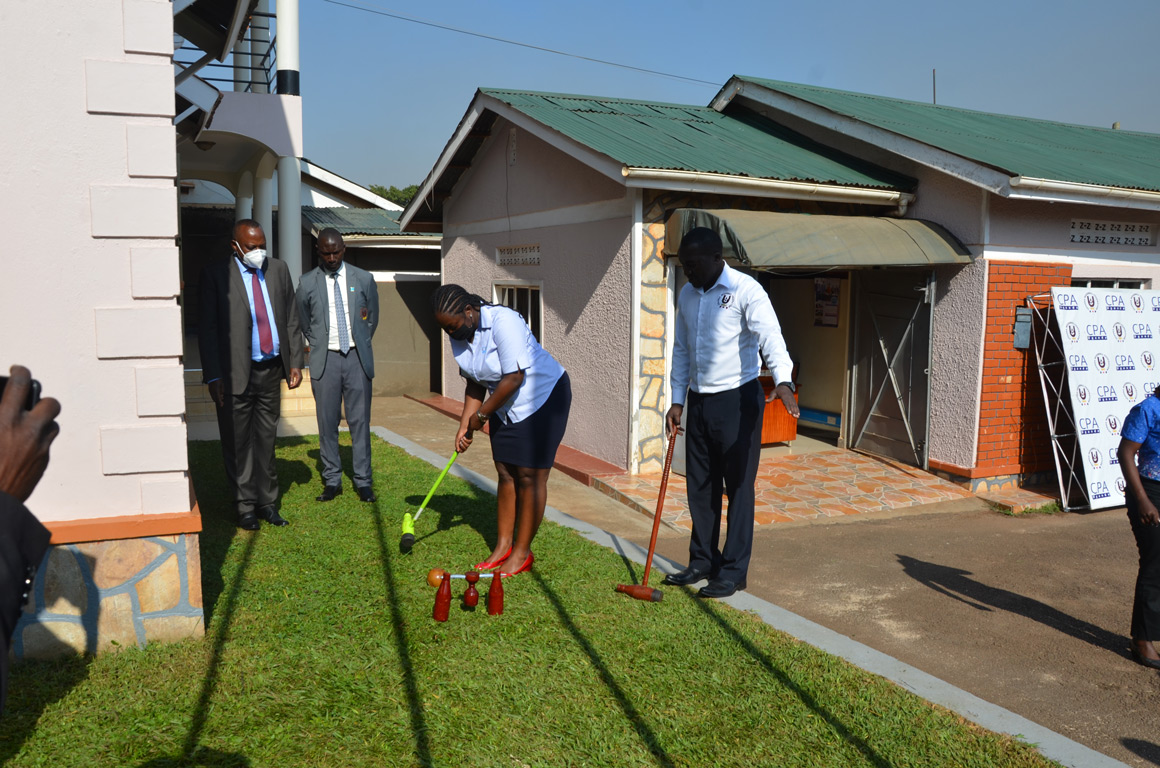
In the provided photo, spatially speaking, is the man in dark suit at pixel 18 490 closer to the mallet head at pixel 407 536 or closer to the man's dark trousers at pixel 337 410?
the mallet head at pixel 407 536

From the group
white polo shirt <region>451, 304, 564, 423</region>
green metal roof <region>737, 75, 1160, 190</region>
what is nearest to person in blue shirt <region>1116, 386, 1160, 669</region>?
white polo shirt <region>451, 304, 564, 423</region>

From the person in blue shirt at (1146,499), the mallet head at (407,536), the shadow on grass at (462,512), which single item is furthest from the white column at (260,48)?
the person in blue shirt at (1146,499)

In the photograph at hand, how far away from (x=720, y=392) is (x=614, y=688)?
1.87 metres

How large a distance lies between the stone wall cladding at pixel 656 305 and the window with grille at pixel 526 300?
228 cm

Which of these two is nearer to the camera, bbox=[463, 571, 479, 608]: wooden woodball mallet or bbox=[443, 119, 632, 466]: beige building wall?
bbox=[463, 571, 479, 608]: wooden woodball mallet

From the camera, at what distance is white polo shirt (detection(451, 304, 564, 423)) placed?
5.04 meters

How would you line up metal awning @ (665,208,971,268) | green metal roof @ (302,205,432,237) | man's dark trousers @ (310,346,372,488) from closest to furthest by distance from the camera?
man's dark trousers @ (310,346,372,488) < metal awning @ (665,208,971,268) < green metal roof @ (302,205,432,237)

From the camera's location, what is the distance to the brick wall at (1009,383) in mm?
8336

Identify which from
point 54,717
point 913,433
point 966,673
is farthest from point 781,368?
point 913,433

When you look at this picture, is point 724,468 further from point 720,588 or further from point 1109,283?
point 1109,283

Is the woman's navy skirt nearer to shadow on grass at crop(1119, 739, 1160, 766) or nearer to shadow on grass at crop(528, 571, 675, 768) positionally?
shadow on grass at crop(528, 571, 675, 768)

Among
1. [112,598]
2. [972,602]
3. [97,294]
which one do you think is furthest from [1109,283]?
[112,598]

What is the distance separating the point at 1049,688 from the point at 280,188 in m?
11.0

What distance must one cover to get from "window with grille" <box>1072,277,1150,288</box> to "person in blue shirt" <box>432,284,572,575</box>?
6510mm
